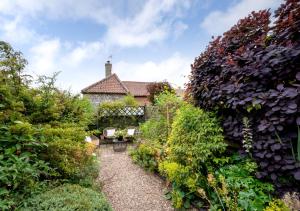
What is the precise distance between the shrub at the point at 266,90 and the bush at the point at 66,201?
2.06 metres

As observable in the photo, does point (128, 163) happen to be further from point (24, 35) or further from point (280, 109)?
point (280, 109)

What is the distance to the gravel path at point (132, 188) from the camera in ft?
11.6

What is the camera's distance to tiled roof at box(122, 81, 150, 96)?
21719 mm

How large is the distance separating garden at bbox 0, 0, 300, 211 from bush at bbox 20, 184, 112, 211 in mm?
Result: 11

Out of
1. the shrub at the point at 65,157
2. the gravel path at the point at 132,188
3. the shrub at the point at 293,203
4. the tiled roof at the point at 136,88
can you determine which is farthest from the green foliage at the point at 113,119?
the shrub at the point at 293,203

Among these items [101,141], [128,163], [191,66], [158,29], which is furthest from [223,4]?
[101,141]

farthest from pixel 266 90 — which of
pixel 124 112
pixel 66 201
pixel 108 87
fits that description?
pixel 108 87

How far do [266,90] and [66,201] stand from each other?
2830 millimetres

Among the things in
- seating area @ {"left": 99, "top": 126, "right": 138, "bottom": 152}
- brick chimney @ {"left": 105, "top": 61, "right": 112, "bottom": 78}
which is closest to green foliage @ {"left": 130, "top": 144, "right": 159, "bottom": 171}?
seating area @ {"left": 99, "top": 126, "right": 138, "bottom": 152}

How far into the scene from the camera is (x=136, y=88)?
900 inches

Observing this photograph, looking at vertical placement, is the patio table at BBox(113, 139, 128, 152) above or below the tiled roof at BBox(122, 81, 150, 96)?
below

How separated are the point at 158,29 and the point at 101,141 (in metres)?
6.60

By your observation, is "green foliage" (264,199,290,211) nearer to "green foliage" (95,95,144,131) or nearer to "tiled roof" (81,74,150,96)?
"green foliage" (95,95,144,131)

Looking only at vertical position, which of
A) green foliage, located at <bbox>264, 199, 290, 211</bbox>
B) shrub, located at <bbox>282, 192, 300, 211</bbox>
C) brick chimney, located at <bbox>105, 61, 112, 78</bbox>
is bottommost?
green foliage, located at <bbox>264, 199, 290, 211</bbox>
